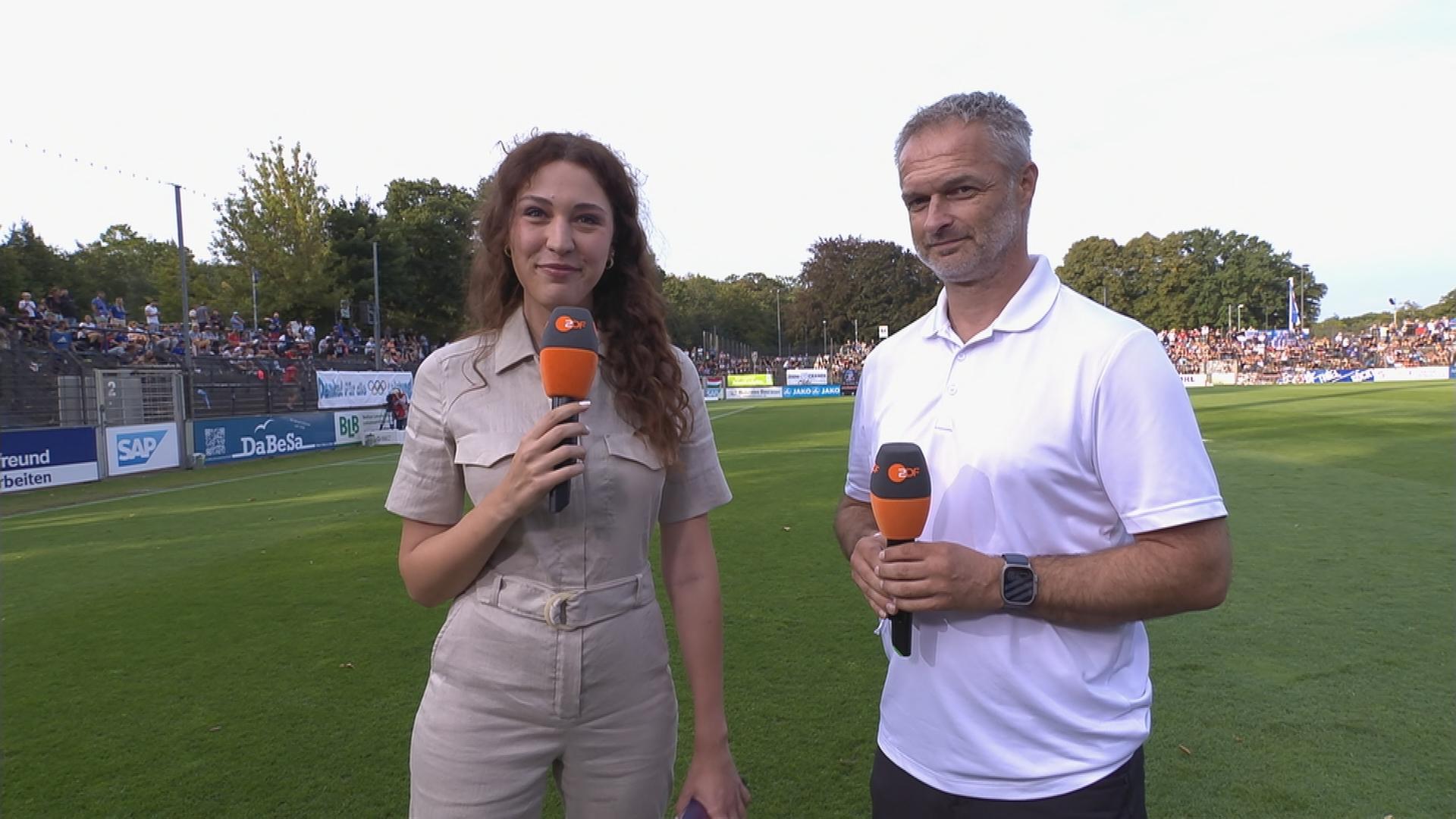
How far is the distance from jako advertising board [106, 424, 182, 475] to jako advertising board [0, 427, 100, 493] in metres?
0.46

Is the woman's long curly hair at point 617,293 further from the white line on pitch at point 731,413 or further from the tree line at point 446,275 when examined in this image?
the white line on pitch at point 731,413

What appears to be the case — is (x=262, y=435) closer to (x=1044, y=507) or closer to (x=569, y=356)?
(x=569, y=356)

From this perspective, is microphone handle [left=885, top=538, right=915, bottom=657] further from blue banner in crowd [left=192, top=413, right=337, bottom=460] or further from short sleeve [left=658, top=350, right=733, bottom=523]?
blue banner in crowd [left=192, top=413, right=337, bottom=460]

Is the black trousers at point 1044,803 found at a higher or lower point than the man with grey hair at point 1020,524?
lower

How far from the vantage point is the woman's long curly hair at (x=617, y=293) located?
1.97 m

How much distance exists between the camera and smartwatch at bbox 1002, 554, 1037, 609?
1675 mm

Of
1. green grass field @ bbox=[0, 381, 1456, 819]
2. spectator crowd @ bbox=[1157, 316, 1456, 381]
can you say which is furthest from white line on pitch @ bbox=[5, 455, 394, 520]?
spectator crowd @ bbox=[1157, 316, 1456, 381]

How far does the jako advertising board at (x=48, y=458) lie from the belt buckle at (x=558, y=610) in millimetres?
17396

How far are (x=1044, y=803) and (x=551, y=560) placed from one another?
3.71 ft

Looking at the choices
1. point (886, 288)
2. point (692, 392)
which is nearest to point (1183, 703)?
point (692, 392)

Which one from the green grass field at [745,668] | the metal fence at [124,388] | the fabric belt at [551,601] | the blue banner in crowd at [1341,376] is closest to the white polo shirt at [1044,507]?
the fabric belt at [551,601]

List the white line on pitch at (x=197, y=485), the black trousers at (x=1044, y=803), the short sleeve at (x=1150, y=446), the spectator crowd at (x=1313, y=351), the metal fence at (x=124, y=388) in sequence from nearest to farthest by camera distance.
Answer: the short sleeve at (x=1150, y=446) < the black trousers at (x=1044, y=803) < the white line on pitch at (x=197, y=485) < the metal fence at (x=124, y=388) < the spectator crowd at (x=1313, y=351)

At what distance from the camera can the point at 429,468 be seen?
193cm

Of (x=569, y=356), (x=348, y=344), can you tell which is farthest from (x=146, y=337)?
(x=569, y=356)
